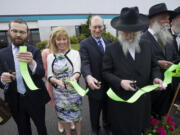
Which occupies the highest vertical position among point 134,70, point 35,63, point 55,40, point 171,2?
point 171,2

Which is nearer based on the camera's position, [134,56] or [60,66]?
[134,56]

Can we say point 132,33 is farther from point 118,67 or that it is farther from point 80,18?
point 80,18

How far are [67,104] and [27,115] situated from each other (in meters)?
0.65

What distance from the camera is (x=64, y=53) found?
2191 mm

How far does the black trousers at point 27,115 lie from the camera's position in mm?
1965

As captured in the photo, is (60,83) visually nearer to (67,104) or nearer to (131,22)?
(67,104)

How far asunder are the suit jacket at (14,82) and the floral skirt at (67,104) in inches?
9.7

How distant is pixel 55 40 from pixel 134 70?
1.27 m

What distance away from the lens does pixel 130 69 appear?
68.6 inches

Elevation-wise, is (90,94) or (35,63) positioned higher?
(35,63)

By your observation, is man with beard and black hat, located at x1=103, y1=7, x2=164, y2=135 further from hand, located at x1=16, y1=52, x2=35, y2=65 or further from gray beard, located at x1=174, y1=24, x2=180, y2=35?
gray beard, located at x1=174, y1=24, x2=180, y2=35

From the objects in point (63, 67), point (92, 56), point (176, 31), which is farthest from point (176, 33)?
point (63, 67)

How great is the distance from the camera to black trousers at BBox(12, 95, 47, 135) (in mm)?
1965

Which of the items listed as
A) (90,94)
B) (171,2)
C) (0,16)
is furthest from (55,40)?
(171,2)
